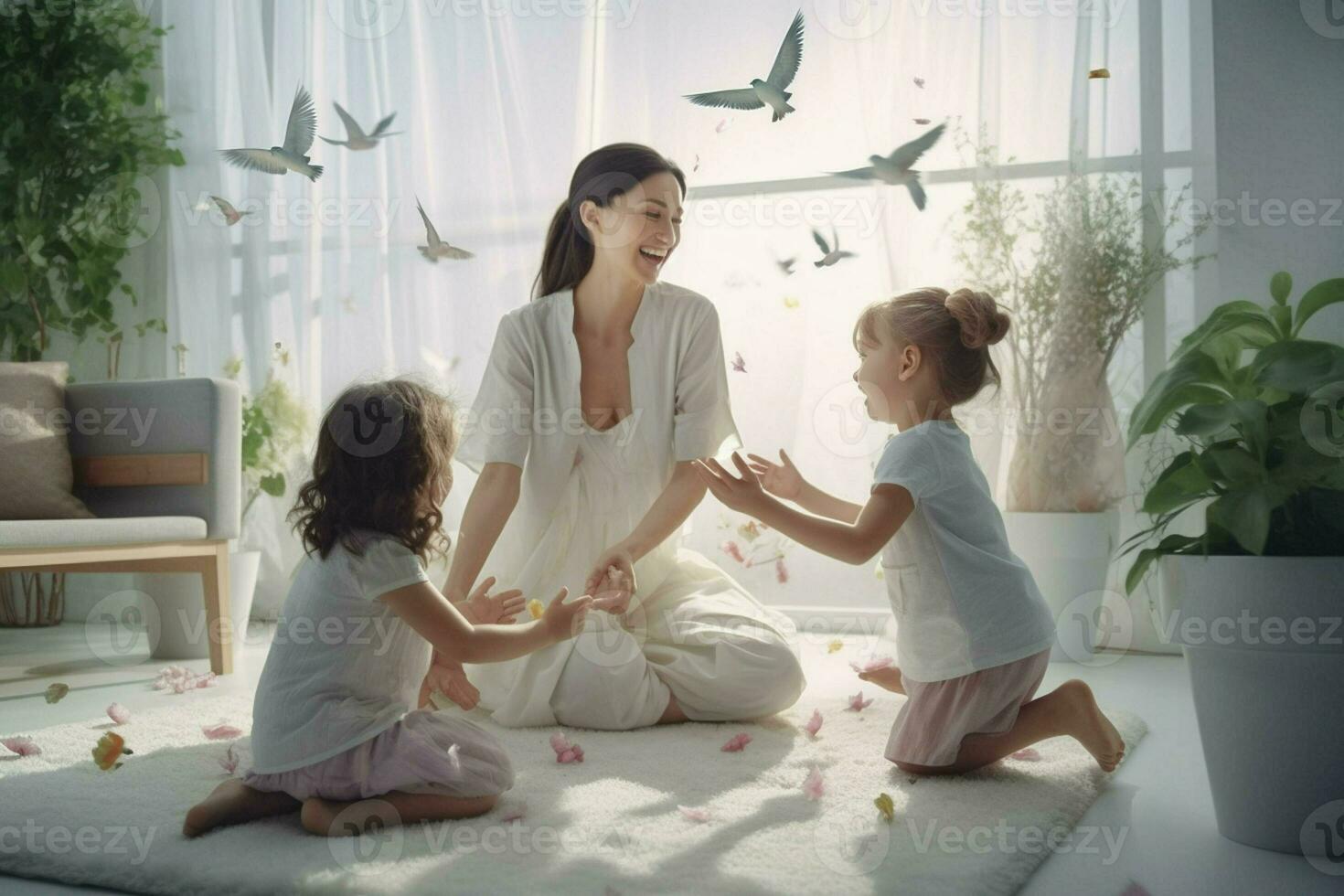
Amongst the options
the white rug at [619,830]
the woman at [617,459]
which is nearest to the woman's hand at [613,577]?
the woman at [617,459]

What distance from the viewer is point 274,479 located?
3.61 meters

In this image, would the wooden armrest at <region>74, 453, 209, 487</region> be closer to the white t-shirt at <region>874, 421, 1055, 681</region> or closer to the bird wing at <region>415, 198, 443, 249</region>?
Answer: the bird wing at <region>415, 198, 443, 249</region>

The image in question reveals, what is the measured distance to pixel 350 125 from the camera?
3.76 m

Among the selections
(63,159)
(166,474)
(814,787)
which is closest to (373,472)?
(814,787)

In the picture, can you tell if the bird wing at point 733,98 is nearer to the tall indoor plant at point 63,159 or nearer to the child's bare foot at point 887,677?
the child's bare foot at point 887,677

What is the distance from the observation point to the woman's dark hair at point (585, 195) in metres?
2.25

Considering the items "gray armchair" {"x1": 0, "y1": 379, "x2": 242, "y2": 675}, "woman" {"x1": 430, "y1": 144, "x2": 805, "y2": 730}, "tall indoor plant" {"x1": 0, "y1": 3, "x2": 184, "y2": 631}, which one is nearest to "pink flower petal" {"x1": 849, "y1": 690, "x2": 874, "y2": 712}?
"woman" {"x1": 430, "y1": 144, "x2": 805, "y2": 730}

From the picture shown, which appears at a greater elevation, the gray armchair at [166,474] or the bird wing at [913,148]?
the bird wing at [913,148]

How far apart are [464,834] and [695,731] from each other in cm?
71

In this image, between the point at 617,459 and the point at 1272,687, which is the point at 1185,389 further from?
the point at 617,459

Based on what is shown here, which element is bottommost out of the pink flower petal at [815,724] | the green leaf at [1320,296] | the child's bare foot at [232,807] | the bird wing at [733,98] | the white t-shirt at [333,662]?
the pink flower petal at [815,724]

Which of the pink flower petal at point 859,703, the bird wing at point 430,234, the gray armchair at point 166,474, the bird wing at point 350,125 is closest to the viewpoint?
the pink flower petal at point 859,703

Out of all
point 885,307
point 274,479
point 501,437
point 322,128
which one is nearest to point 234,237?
point 322,128

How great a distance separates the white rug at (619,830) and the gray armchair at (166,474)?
0.87 m
